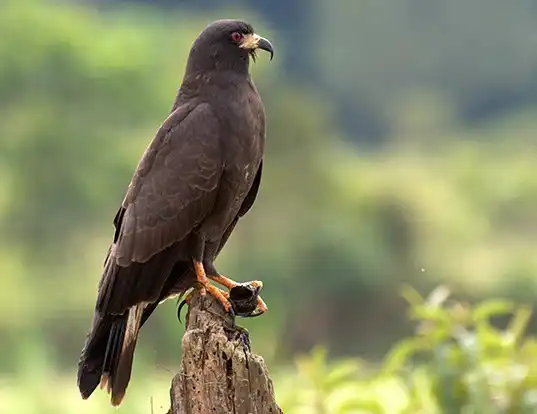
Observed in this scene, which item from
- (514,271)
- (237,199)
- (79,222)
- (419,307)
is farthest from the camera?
(79,222)

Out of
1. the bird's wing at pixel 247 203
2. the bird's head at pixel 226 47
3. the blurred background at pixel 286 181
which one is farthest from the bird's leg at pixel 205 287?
the blurred background at pixel 286 181

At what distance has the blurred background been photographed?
46.3 feet

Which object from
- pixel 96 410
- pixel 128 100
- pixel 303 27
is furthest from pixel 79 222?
pixel 96 410

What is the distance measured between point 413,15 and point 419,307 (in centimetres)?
1621

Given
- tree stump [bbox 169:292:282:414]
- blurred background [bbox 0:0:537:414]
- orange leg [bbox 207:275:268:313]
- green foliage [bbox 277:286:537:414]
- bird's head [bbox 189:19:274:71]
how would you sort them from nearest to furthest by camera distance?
1. tree stump [bbox 169:292:282:414]
2. orange leg [bbox 207:275:268:313]
3. bird's head [bbox 189:19:274:71]
4. green foliage [bbox 277:286:537:414]
5. blurred background [bbox 0:0:537:414]

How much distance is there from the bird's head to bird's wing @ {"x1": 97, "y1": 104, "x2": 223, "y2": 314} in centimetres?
19

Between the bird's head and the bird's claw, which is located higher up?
the bird's head

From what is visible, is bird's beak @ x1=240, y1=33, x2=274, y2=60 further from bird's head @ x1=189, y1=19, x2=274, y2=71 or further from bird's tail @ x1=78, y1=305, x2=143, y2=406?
bird's tail @ x1=78, y1=305, x2=143, y2=406

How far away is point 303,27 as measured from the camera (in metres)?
20.2

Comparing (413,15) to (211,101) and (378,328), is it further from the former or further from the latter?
(211,101)

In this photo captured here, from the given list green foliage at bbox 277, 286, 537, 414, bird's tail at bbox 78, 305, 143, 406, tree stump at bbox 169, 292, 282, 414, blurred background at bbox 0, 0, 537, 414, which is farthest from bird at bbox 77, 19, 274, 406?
blurred background at bbox 0, 0, 537, 414

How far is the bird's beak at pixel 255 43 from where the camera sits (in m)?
3.86

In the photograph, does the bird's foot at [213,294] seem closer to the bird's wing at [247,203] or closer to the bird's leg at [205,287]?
the bird's leg at [205,287]

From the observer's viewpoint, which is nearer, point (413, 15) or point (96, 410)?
point (96, 410)
